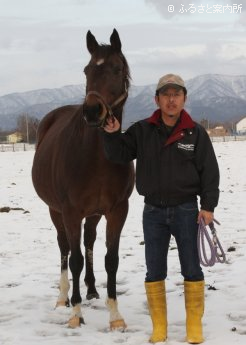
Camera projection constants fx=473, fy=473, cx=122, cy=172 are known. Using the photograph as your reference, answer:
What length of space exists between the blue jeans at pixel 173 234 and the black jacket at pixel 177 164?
82mm

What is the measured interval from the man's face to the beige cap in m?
0.05

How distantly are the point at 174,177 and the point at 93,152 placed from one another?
0.89 metres

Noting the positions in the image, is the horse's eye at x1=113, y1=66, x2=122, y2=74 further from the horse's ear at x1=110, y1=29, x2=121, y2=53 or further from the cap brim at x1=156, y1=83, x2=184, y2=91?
the cap brim at x1=156, y1=83, x2=184, y2=91

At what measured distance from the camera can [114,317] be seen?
4520 millimetres

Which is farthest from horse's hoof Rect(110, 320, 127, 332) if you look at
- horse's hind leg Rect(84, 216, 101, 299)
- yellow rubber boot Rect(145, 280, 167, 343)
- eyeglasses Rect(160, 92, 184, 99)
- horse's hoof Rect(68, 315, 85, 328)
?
eyeglasses Rect(160, 92, 184, 99)

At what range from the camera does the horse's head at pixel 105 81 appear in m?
3.72

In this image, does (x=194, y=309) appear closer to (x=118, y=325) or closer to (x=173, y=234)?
(x=173, y=234)

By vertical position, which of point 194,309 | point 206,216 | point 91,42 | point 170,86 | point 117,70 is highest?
point 91,42

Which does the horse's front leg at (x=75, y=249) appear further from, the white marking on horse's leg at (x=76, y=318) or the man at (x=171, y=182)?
the man at (x=171, y=182)

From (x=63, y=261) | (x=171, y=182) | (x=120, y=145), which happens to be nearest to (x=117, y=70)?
(x=120, y=145)

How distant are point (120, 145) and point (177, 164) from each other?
521mm

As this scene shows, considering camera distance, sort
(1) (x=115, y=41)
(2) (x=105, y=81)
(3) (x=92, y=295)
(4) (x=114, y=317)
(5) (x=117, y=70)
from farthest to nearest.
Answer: (3) (x=92, y=295), (4) (x=114, y=317), (1) (x=115, y=41), (5) (x=117, y=70), (2) (x=105, y=81)

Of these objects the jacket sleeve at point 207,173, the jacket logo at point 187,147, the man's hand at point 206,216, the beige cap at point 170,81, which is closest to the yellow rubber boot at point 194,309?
the man's hand at point 206,216

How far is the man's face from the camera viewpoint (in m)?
3.87
